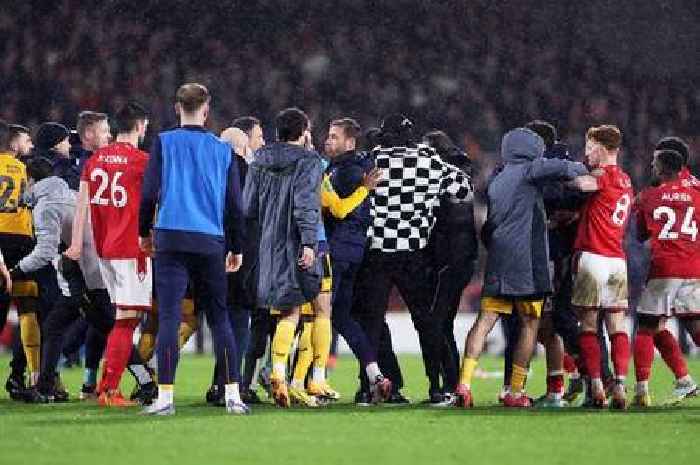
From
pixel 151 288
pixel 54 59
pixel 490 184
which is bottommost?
pixel 151 288

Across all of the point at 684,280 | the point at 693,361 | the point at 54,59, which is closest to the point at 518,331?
the point at 684,280

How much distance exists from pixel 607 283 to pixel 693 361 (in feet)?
23.1

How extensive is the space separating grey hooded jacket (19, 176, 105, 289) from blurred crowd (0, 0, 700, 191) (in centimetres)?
1176

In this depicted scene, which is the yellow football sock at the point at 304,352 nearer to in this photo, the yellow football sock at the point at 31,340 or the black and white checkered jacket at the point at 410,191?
the black and white checkered jacket at the point at 410,191

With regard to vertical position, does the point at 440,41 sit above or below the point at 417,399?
above

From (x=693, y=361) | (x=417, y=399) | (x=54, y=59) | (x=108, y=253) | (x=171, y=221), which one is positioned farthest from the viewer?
(x=54, y=59)

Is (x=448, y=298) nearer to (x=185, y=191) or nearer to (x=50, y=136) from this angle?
(x=185, y=191)

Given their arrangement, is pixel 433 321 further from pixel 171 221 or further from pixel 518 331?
pixel 171 221

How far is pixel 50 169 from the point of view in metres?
10.7

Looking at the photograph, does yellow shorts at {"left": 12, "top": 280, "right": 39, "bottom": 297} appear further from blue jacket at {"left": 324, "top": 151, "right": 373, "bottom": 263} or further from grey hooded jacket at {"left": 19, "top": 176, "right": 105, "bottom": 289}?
blue jacket at {"left": 324, "top": 151, "right": 373, "bottom": 263}

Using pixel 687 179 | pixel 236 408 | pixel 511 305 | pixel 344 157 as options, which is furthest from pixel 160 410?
pixel 687 179

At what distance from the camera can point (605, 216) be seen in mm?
10281

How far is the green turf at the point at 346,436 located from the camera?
7.08m

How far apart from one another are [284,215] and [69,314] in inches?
70.5
